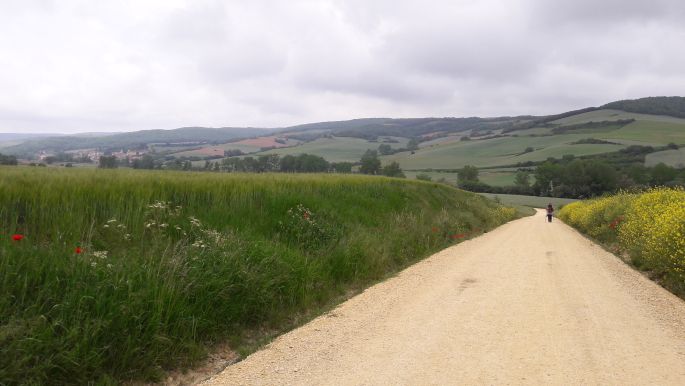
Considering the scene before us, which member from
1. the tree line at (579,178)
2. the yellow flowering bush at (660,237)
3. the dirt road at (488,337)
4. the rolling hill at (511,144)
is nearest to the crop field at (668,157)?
the rolling hill at (511,144)

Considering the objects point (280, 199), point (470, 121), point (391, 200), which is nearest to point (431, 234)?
point (391, 200)

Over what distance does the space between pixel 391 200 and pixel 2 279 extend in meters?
15.0

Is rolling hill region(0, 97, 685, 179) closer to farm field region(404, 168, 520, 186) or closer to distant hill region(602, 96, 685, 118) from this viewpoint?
distant hill region(602, 96, 685, 118)

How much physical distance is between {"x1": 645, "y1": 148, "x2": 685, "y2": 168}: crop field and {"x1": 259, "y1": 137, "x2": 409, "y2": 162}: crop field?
57716 millimetres

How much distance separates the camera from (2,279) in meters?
4.49

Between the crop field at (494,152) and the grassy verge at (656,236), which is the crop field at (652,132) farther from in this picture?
the grassy verge at (656,236)

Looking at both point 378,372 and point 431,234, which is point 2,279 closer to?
point 378,372

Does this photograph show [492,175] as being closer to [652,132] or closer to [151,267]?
[652,132]

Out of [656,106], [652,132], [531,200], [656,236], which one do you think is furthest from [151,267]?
[656,106]

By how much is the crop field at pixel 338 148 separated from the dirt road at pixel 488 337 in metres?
94.2

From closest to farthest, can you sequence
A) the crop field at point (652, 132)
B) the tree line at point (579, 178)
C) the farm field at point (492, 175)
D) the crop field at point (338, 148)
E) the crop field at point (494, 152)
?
the tree line at point (579, 178), the crop field at point (652, 132), the farm field at point (492, 175), the crop field at point (494, 152), the crop field at point (338, 148)

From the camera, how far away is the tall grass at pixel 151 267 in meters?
4.34

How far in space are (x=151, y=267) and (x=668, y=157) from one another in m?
88.7

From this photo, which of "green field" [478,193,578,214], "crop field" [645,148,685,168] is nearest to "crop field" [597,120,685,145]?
"crop field" [645,148,685,168]
